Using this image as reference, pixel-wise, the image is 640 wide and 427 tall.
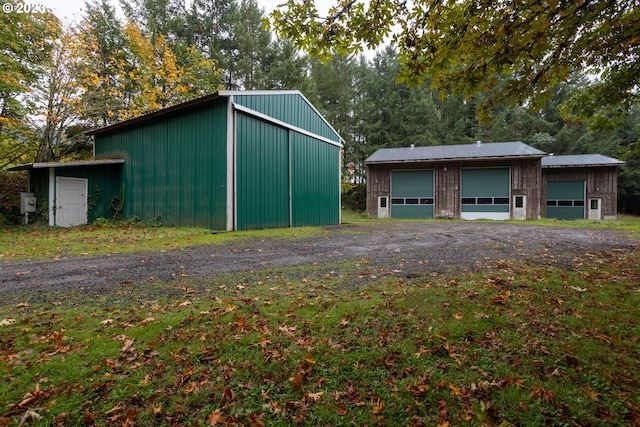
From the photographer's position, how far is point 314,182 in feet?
45.4

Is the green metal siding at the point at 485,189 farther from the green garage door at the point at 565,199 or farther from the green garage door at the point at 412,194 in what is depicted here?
the green garage door at the point at 565,199

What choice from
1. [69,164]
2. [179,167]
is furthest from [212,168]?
[69,164]

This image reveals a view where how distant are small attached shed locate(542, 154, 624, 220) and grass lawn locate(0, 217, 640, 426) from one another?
22.1m

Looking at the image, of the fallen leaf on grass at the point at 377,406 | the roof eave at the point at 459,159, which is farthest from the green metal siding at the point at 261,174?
the roof eave at the point at 459,159

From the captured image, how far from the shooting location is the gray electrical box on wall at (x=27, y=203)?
12180mm

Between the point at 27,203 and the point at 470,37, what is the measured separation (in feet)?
53.2

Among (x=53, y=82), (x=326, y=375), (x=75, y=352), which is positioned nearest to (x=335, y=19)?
(x=326, y=375)

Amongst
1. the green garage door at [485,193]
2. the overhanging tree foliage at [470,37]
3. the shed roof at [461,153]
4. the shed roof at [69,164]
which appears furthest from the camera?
the green garage door at [485,193]

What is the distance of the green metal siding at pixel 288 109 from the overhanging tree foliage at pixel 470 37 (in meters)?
6.58

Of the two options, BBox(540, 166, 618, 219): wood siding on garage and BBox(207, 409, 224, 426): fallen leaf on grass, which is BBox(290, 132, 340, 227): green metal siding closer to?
BBox(207, 409, 224, 426): fallen leaf on grass

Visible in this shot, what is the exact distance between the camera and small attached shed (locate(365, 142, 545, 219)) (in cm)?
1955

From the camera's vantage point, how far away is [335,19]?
396 cm

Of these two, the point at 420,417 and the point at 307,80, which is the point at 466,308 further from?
the point at 307,80
